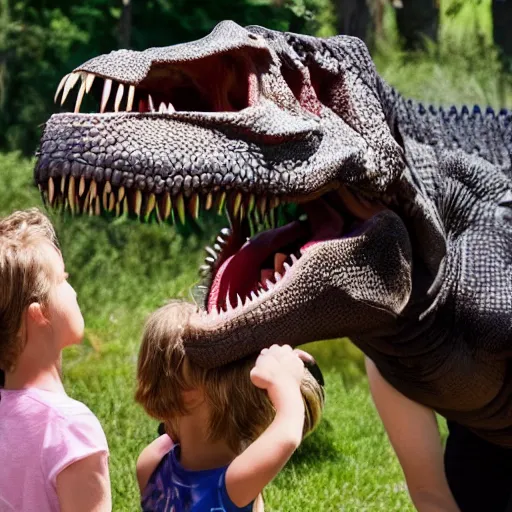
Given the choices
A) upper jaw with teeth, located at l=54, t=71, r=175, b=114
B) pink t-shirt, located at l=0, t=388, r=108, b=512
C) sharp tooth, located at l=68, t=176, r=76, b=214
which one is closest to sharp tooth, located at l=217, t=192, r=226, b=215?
upper jaw with teeth, located at l=54, t=71, r=175, b=114

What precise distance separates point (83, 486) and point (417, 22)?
8157mm

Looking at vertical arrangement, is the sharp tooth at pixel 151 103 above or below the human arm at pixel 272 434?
above

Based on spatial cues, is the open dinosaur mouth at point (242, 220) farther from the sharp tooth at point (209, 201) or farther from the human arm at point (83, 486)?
the human arm at point (83, 486)

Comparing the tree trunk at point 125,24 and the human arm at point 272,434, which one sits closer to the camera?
the human arm at point 272,434

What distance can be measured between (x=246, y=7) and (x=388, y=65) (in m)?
1.56

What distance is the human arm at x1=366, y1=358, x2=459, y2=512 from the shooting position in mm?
3854

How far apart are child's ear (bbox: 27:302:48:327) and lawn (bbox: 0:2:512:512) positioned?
59.6 inches

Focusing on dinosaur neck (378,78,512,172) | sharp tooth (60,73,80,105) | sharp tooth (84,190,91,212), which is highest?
sharp tooth (60,73,80,105)

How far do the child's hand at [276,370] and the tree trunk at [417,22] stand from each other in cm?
746

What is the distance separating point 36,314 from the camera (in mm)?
2967

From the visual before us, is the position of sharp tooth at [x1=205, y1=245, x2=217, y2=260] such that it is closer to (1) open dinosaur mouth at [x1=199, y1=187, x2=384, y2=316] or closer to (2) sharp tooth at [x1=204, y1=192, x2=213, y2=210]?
A: (1) open dinosaur mouth at [x1=199, y1=187, x2=384, y2=316]

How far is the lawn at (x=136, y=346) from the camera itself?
4.93 metres

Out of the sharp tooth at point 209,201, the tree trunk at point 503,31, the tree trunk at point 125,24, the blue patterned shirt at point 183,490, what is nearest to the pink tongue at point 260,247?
the sharp tooth at point 209,201

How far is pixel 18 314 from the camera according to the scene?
117 inches
